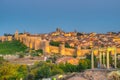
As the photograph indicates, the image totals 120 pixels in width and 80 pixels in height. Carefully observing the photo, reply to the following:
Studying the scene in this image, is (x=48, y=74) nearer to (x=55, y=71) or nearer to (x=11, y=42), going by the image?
(x=55, y=71)

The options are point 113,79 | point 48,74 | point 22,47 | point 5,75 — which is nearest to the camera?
point 113,79

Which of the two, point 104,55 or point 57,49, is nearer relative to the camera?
point 104,55

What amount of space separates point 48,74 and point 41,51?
36.9 m

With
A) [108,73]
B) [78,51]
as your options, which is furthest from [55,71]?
[78,51]

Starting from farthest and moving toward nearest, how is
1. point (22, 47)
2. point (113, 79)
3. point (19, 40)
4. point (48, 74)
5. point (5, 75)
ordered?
point (19, 40) < point (22, 47) < point (48, 74) < point (5, 75) < point (113, 79)

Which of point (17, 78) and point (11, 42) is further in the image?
point (11, 42)

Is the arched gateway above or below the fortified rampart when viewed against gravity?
below

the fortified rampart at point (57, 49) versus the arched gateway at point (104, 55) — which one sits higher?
the fortified rampart at point (57, 49)

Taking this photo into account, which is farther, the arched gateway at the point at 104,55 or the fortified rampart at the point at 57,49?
the fortified rampart at the point at 57,49

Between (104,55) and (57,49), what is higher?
(57,49)

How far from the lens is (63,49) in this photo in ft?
222

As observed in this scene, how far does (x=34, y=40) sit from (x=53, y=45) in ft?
11.6

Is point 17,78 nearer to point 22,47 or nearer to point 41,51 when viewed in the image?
point 41,51

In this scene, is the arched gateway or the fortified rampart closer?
the arched gateway
